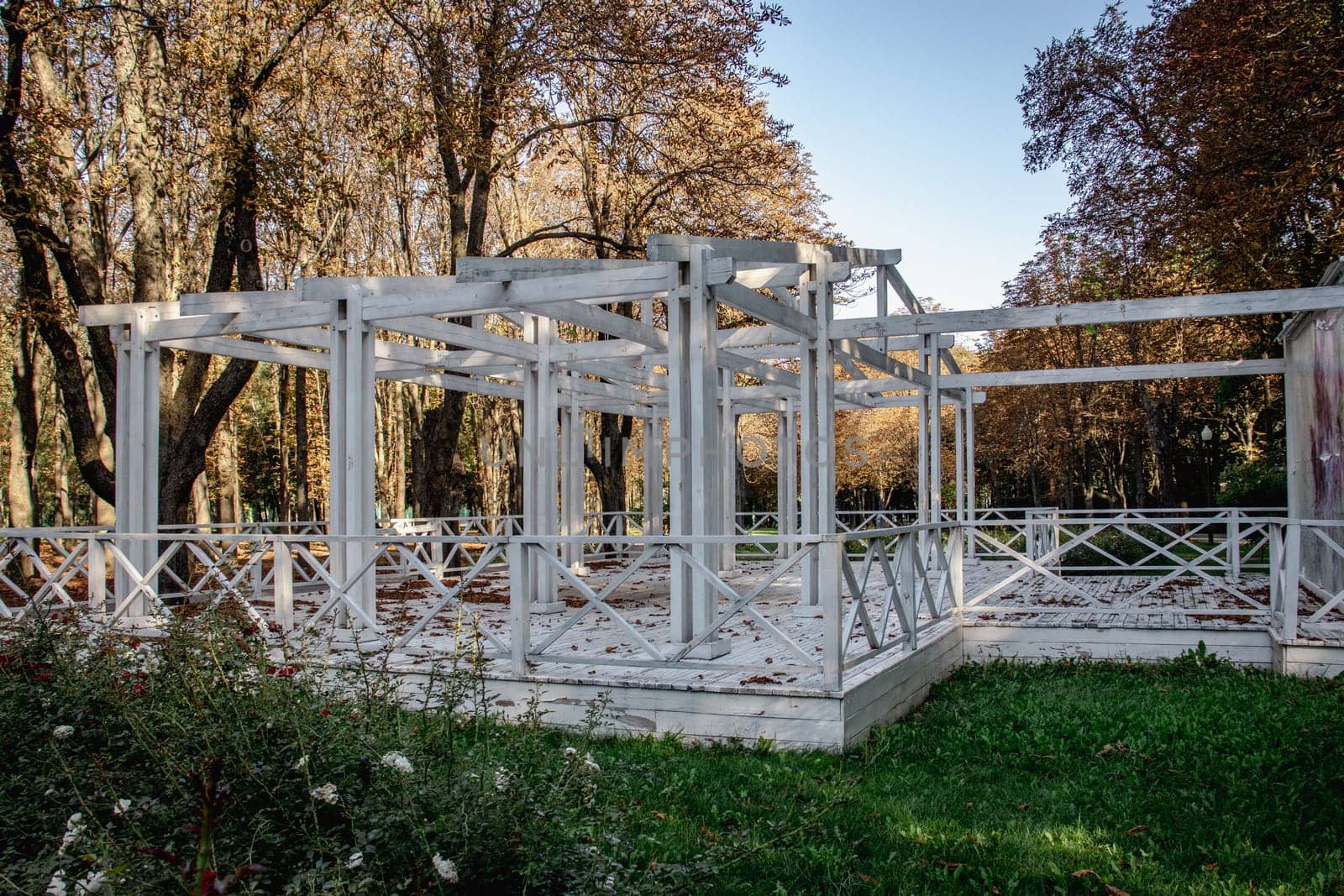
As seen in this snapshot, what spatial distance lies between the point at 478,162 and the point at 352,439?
6620 millimetres

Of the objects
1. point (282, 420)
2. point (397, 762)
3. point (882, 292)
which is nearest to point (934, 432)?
point (882, 292)

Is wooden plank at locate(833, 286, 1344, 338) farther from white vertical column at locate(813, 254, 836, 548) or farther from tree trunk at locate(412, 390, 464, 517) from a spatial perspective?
tree trunk at locate(412, 390, 464, 517)

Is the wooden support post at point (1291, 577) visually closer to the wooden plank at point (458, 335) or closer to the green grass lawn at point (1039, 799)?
the green grass lawn at point (1039, 799)

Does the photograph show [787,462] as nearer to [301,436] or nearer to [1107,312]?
[1107,312]

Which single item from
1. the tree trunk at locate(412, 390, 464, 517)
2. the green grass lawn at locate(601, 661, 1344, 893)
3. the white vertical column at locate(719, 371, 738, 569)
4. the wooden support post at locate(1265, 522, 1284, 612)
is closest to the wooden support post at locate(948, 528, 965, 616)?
the green grass lawn at locate(601, 661, 1344, 893)

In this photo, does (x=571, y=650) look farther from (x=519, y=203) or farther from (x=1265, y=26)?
(x=519, y=203)

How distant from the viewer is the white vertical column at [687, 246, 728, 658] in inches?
275

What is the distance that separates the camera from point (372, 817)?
3018 mm

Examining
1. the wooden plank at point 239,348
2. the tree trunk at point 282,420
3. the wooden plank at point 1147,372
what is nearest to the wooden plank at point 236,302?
the wooden plank at point 239,348

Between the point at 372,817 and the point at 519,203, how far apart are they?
1935 centimetres

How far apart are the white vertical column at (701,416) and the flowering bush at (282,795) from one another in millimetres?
2932

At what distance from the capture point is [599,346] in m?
11.0

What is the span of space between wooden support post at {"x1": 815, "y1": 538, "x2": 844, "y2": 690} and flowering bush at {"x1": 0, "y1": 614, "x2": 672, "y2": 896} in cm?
244

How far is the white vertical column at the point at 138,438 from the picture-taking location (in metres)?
9.74
